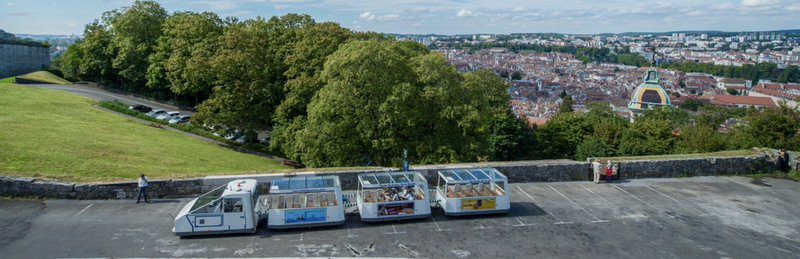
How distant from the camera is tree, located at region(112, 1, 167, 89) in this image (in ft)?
172

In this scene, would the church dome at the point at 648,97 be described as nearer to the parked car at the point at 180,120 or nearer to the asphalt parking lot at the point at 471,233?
the parked car at the point at 180,120

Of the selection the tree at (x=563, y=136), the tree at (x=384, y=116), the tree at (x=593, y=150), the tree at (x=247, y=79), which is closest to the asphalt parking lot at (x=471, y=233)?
the tree at (x=384, y=116)

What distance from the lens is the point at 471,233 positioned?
1383cm

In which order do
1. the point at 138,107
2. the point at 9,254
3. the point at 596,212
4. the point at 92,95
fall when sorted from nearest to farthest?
the point at 9,254
the point at 596,212
the point at 138,107
the point at 92,95

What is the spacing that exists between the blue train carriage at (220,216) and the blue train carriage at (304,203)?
2.09ft

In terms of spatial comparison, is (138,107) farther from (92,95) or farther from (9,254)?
(9,254)

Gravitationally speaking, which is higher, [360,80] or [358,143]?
[360,80]

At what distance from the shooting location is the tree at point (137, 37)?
5238 centimetres

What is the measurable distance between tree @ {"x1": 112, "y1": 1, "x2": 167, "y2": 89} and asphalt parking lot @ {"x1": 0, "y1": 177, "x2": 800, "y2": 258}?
42371 millimetres

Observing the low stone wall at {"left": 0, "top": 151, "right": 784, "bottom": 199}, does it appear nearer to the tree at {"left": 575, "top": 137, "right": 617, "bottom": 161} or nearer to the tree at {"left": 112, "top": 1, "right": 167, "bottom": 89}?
the tree at {"left": 575, "top": 137, "right": 617, "bottom": 161}

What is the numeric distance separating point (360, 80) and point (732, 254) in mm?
17399

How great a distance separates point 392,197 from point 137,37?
4976 centimetres

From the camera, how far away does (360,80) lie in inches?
988

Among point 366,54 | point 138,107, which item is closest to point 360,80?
point 366,54
